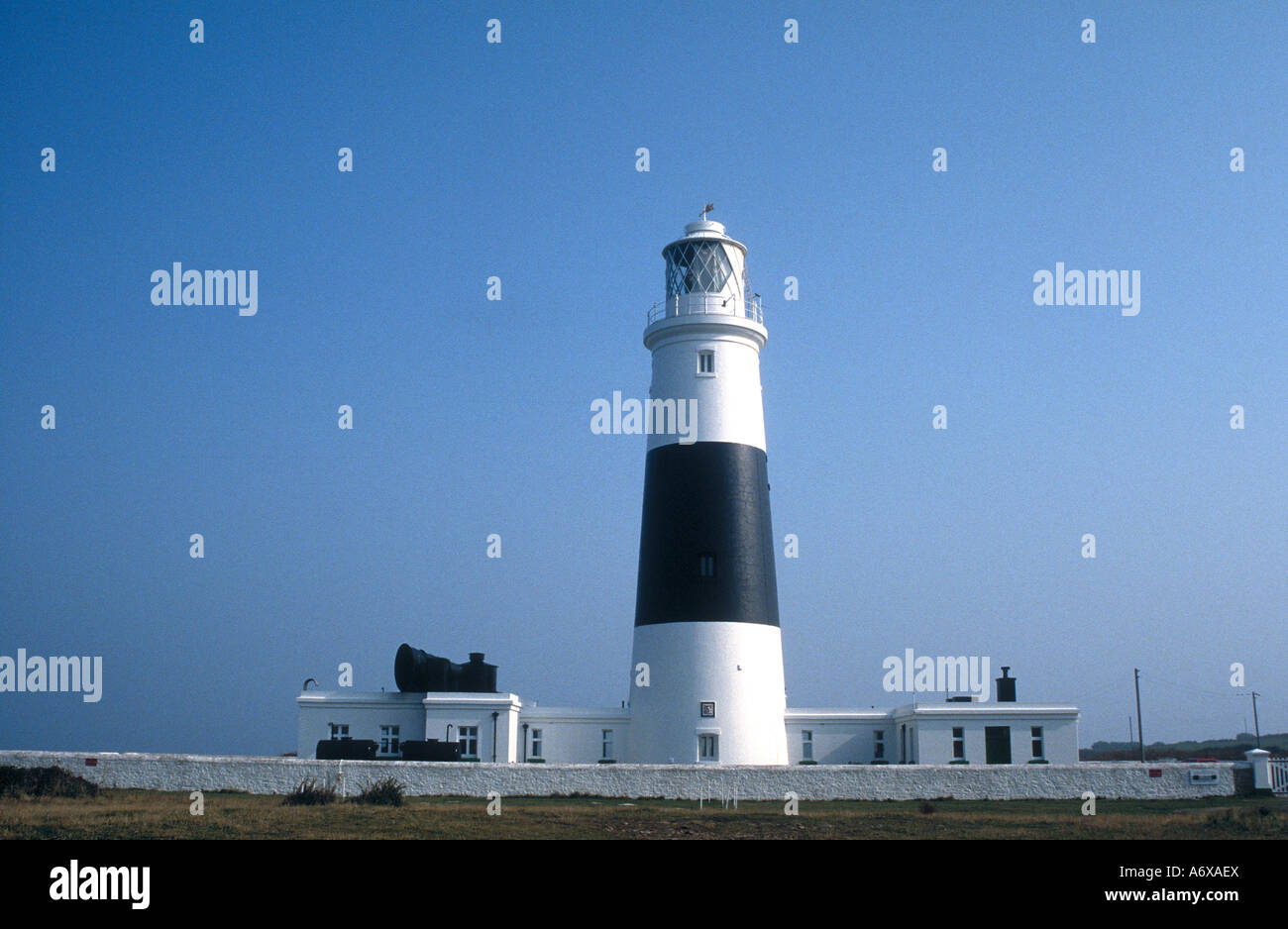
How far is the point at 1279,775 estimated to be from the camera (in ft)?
91.8

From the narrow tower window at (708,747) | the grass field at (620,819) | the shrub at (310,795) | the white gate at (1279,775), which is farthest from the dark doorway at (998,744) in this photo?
the shrub at (310,795)

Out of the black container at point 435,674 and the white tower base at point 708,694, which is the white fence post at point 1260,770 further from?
the black container at point 435,674

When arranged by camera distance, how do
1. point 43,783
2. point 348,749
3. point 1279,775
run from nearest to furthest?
point 43,783, point 1279,775, point 348,749

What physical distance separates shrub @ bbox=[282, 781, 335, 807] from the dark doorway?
62.5ft

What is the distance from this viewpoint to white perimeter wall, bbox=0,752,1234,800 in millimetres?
27172

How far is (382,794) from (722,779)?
783cm

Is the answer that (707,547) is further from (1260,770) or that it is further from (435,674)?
(1260,770)

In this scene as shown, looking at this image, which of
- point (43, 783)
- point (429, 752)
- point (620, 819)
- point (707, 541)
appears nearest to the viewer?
point (620, 819)

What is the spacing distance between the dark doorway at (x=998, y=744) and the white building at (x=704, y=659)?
1.6 inches

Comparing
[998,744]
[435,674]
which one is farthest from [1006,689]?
[435,674]
